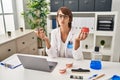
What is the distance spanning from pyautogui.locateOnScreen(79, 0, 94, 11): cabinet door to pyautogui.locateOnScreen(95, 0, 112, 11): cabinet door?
0.28 feet

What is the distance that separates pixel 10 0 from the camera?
282 centimetres

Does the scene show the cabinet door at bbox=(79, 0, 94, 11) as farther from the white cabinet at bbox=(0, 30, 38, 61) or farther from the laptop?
the laptop

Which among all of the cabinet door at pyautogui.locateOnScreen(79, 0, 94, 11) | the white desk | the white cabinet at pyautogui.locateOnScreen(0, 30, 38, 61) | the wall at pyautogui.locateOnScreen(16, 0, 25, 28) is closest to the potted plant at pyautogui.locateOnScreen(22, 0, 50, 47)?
the wall at pyautogui.locateOnScreen(16, 0, 25, 28)

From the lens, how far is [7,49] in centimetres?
171

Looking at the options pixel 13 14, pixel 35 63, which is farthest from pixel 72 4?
pixel 35 63

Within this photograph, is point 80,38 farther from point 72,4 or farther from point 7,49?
point 72,4

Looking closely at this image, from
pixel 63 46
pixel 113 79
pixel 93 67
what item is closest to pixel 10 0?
pixel 63 46

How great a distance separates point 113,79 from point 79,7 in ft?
5.67

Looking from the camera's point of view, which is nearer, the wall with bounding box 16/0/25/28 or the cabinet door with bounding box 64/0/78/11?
the cabinet door with bounding box 64/0/78/11

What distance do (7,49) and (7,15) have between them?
1337 mm

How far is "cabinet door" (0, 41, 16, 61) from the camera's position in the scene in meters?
1.61

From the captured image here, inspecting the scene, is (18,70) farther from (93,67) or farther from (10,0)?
(10,0)

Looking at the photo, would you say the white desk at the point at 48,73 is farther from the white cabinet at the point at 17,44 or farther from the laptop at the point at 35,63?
the white cabinet at the point at 17,44

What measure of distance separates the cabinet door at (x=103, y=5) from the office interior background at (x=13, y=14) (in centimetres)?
33
